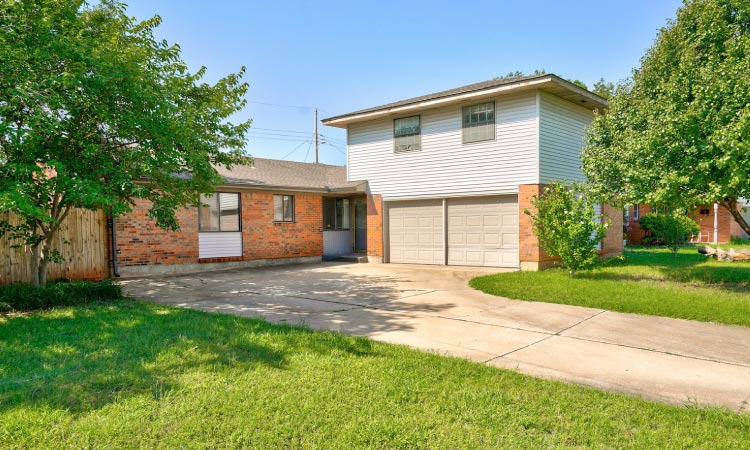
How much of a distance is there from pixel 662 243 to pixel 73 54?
86.1 feet

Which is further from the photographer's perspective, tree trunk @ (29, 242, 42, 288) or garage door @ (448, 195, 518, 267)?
garage door @ (448, 195, 518, 267)

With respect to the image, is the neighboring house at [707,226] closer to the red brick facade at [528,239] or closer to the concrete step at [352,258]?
the red brick facade at [528,239]

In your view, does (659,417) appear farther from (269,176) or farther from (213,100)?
(269,176)

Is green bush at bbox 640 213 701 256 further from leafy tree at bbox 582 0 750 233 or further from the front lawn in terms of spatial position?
the front lawn

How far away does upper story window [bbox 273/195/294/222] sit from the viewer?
54.8 feet

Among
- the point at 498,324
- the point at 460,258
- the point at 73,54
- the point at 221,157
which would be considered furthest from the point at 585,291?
the point at 73,54

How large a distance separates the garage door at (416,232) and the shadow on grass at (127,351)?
366 inches

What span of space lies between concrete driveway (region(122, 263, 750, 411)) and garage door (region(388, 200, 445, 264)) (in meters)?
3.77

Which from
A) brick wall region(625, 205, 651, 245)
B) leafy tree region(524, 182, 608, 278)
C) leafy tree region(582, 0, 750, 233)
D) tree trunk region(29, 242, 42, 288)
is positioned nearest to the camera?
leafy tree region(582, 0, 750, 233)

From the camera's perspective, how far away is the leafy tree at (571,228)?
10.7m

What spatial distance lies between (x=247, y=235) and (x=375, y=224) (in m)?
4.58

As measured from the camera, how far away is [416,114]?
1516 cm

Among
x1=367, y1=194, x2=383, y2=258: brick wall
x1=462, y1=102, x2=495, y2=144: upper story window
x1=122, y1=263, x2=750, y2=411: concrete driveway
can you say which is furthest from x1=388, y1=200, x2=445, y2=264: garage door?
x1=122, y1=263, x2=750, y2=411: concrete driveway

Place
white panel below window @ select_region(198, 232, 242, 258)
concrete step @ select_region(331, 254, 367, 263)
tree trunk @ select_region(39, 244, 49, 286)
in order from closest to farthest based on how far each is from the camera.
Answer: tree trunk @ select_region(39, 244, 49, 286) < white panel below window @ select_region(198, 232, 242, 258) < concrete step @ select_region(331, 254, 367, 263)
